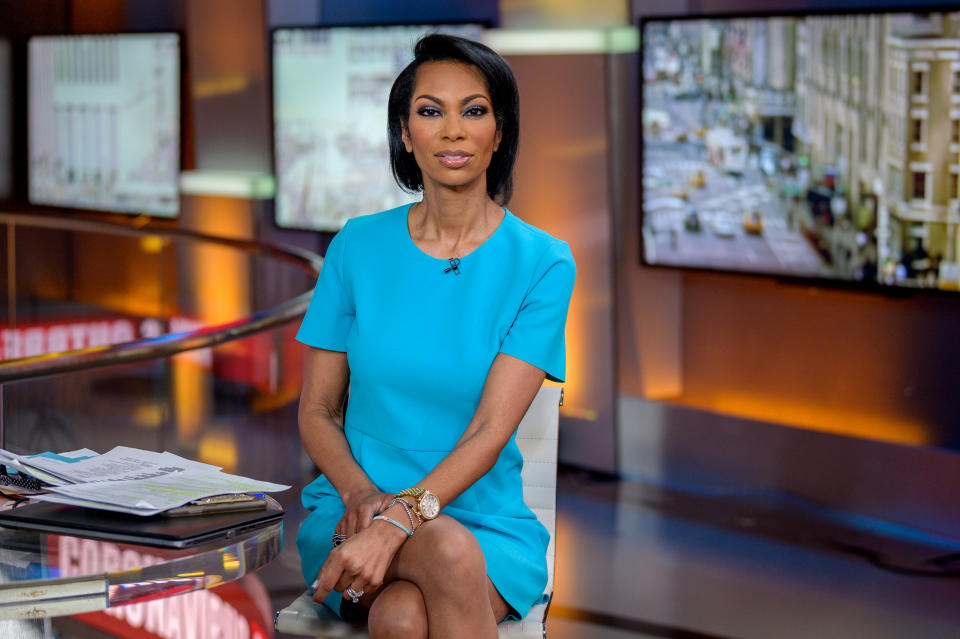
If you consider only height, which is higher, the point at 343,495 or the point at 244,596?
the point at 343,495

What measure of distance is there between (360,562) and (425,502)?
0.15m

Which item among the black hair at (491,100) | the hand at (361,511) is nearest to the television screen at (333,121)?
the black hair at (491,100)

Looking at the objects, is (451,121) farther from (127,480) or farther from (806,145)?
(806,145)

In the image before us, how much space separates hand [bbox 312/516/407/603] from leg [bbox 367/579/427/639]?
0.03 m

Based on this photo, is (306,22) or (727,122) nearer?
(727,122)

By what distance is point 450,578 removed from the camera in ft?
5.95

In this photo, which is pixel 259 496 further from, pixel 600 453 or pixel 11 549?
→ pixel 600 453

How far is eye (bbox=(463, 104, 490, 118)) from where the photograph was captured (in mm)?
2135

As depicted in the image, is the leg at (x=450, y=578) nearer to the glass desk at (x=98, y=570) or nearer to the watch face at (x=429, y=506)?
the watch face at (x=429, y=506)

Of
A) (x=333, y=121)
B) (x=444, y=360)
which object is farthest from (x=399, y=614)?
(x=333, y=121)

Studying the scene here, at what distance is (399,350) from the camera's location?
2.11 meters

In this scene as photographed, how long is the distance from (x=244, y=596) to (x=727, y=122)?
259 cm

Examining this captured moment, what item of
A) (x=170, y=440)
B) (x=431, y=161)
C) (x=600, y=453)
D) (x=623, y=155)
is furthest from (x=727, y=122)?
(x=431, y=161)

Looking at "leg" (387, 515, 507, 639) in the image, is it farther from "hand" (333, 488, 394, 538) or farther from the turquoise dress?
the turquoise dress
